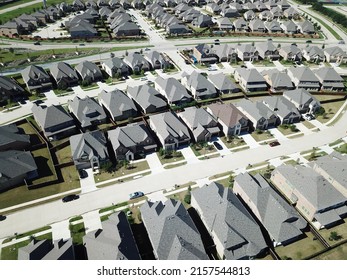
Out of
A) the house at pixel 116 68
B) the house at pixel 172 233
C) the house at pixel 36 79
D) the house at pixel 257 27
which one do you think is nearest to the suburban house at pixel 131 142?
the house at pixel 172 233

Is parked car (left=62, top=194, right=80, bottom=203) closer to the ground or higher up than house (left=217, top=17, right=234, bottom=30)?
closer to the ground

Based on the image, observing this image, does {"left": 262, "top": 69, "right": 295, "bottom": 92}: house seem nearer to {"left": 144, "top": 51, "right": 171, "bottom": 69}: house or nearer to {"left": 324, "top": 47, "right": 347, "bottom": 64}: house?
{"left": 324, "top": 47, "right": 347, "bottom": 64}: house

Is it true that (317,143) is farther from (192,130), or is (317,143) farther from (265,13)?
(265,13)

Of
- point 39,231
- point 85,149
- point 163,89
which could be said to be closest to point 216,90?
point 163,89

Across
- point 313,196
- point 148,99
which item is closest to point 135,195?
point 148,99

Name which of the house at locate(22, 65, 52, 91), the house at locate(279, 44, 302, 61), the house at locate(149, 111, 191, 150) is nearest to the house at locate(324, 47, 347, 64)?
the house at locate(279, 44, 302, 61)

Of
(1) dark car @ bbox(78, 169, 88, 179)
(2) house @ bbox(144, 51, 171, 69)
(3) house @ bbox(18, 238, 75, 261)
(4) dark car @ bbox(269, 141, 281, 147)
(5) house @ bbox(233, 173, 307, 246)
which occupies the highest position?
(2) house @ bbox(144, 51, 171, 69)
